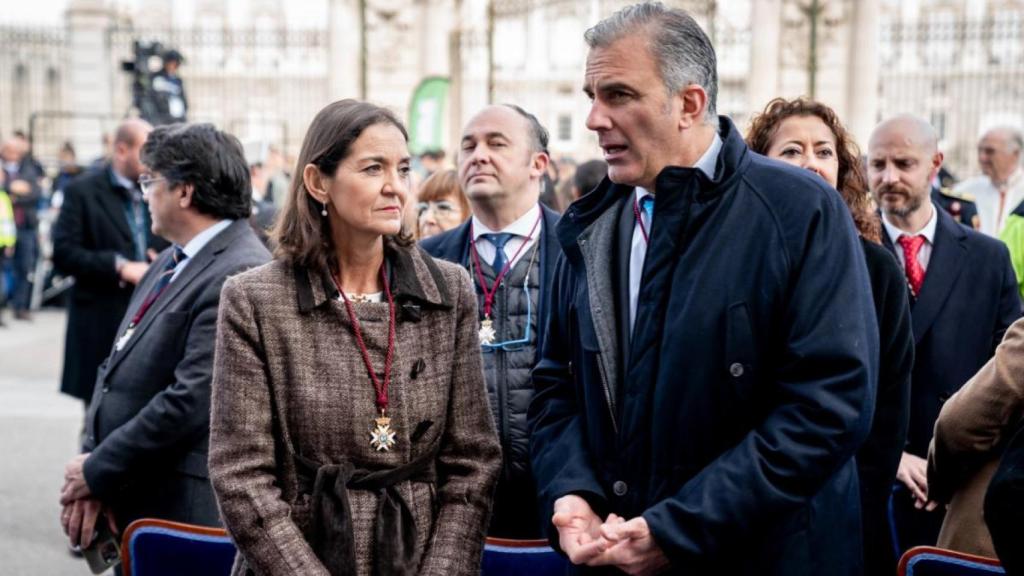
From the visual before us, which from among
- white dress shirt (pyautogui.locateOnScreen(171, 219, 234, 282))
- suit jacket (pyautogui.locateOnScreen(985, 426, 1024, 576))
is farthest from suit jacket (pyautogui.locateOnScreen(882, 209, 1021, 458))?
white dress shirt (pyautogui.locateOnScreen(171, 219, 234, 282))

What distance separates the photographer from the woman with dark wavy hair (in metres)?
3.26

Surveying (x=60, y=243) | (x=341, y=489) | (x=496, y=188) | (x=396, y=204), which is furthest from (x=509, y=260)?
(x=60, y=243)

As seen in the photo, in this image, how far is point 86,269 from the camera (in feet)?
21.5

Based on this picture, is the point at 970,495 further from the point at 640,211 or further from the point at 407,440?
the point at 407,440

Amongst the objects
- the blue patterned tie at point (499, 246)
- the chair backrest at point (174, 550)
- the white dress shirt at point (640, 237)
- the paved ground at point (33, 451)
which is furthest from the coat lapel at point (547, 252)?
the paved ground at point (33, 451)

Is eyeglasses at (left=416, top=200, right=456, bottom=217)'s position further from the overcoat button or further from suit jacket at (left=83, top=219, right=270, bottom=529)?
the overcoat button

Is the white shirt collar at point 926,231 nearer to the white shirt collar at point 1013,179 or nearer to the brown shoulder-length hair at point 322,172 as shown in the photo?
the brown shoulder-length hair at point 322,172

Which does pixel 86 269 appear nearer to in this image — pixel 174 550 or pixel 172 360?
pixel 172 360

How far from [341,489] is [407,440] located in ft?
0.69

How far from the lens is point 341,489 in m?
2.56

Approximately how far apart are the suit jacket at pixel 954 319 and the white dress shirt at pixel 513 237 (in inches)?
57.0

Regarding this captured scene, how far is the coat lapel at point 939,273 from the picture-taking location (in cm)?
395

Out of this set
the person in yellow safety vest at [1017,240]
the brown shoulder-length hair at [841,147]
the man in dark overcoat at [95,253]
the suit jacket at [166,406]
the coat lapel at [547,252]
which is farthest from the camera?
the man in dark overcoat at [95,253]

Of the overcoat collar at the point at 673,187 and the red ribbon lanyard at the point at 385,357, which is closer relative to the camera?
the overcoat collar at the point at 673,187
